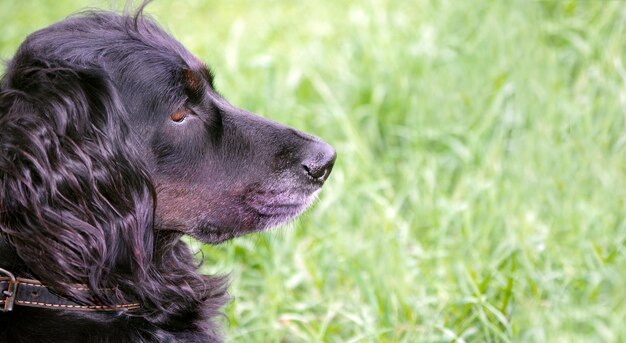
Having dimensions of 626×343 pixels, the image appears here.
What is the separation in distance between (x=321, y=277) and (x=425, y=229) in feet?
2.20

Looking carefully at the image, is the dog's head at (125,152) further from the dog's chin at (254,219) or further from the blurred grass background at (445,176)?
the blurred grass background at (445,176)

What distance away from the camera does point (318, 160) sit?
281cm

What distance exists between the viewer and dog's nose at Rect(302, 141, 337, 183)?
9.20 feet

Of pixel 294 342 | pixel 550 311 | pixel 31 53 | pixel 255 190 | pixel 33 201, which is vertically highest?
pixel 31 53

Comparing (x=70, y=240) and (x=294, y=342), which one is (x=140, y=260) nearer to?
(x=70, y=240)

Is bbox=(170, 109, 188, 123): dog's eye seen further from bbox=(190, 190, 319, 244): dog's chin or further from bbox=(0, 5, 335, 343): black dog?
bbox=(190, 190, 319, 244): dog's chin

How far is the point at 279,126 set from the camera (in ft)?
9.46

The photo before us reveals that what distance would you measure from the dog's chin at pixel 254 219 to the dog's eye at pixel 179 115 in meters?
0.33

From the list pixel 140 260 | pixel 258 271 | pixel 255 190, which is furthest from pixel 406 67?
pixel 140 260

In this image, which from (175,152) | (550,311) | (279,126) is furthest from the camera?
(550,311)

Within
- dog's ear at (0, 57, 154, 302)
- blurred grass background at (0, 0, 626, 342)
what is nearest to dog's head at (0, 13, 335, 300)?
dog's ear at (0, 57, 154, 302)

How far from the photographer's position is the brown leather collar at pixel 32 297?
2318 millimetres

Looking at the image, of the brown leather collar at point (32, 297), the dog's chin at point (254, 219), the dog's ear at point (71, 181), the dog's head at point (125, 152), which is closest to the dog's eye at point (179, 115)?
the dog's head at point (125, 152)

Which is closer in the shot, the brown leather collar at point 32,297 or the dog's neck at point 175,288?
the brown leather collar at point 32,297
